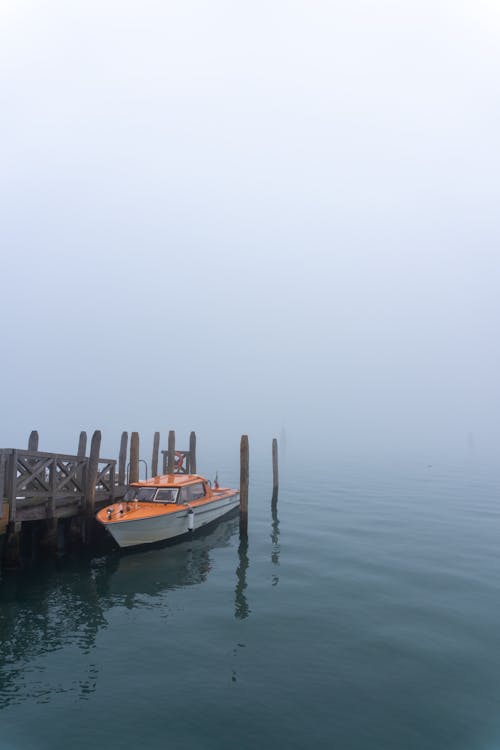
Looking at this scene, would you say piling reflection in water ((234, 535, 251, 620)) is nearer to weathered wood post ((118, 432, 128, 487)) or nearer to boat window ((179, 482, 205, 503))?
boat window ((179, 482, 205, 503))

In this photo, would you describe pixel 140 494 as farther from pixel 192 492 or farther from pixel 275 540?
pixel 275 540

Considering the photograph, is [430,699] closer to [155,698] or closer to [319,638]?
[319,638]

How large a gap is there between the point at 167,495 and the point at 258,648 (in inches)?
366

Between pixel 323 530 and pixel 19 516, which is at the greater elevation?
pixel 19 516

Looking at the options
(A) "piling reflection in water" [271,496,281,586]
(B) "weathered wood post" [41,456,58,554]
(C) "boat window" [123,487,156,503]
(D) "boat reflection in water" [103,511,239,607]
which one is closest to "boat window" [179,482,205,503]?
(C) "boat window" [123,487,156,503]

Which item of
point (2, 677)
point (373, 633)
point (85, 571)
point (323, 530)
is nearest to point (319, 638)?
point (373, 633)

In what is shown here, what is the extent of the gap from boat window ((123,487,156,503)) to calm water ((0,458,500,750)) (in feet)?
6.76

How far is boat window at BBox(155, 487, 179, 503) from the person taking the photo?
1833cm

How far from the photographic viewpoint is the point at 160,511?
1719 cm

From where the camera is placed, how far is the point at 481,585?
14.0 m

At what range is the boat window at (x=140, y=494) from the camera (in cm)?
1851

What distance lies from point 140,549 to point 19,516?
14.4 ft

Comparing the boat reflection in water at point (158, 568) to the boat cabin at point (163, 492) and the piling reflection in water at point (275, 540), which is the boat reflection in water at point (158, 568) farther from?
the piling reflection in water at point (275, 540)

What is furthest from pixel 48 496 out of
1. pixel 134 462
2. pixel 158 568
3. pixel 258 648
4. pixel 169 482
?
pixel 258 648
